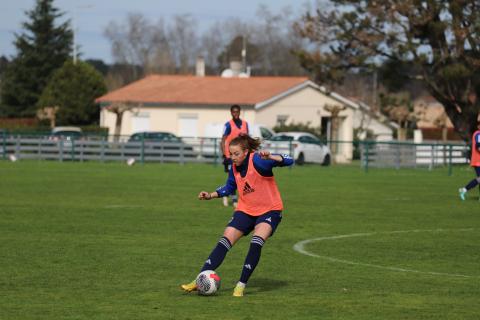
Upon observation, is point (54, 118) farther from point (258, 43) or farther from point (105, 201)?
point (258, 43)

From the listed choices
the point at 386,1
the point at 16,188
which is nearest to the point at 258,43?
the point at 386,1

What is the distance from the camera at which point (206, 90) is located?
217 ft

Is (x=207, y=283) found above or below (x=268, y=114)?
below

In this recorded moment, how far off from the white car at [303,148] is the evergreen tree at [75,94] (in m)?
27.4

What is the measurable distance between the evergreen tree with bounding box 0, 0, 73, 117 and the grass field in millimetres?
55674

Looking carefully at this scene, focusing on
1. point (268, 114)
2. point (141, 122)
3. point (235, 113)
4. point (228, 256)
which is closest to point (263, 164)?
point (228, 256)

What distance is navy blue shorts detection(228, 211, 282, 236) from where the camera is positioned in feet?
34.1

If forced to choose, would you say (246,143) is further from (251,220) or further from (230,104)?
(230,104)

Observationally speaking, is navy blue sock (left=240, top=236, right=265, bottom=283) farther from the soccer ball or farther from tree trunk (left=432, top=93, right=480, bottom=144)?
tree trunk (left=432, top=93, right=480, bottom=144)

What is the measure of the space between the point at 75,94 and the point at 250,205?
62.1 meters

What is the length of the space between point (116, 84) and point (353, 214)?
286 feet

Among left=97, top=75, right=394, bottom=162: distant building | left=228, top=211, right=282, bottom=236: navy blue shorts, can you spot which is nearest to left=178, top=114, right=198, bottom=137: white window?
left=97, top=75, right=394, bottom=162: distant building

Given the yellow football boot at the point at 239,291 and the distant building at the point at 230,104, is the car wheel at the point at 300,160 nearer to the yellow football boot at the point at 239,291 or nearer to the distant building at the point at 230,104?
the distant building at the point at 230,104

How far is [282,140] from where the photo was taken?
43.8 metres
